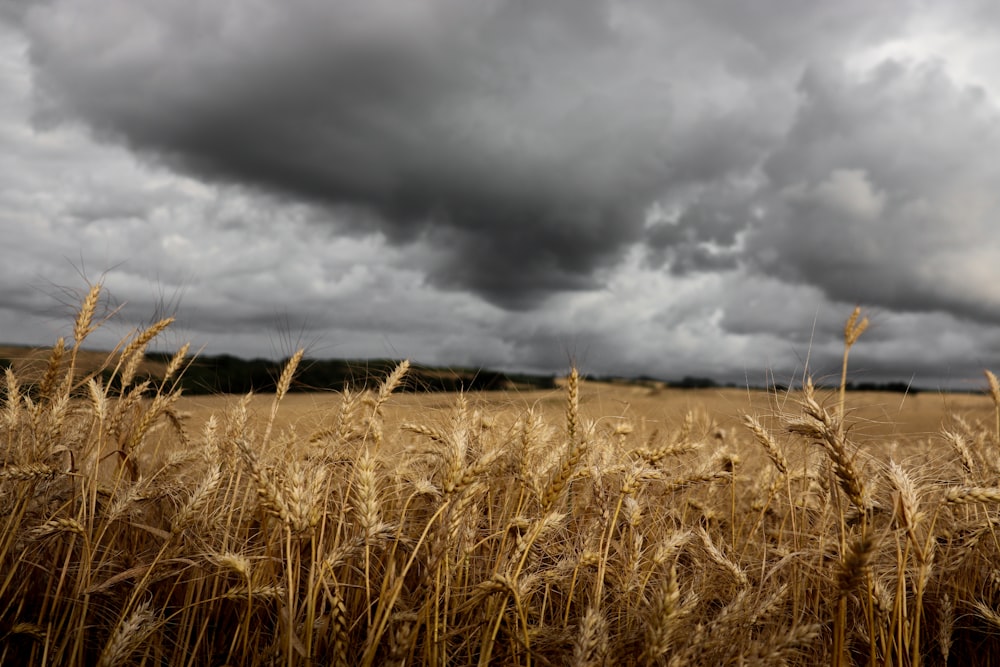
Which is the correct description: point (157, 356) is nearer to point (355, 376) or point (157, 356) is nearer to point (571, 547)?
point (355, 376)

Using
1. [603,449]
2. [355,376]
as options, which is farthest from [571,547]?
[355,376]

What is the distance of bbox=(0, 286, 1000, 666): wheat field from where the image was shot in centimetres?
230

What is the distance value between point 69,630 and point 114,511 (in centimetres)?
54

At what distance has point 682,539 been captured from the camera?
2.83 metres

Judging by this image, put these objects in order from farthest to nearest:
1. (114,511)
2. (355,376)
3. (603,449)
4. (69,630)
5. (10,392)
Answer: (355,376) < (603,449) < (10,392) < (114,511) < (69,630)

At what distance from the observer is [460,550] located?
288cm

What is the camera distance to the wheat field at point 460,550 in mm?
2303

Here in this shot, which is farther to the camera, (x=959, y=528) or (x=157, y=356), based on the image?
(x=157, y=356)

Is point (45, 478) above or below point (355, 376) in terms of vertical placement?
below

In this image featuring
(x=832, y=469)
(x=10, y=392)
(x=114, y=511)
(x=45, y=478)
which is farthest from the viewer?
(x=10, y=392)

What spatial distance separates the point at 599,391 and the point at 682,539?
277cm

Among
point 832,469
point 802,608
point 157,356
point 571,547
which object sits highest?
point 157,356

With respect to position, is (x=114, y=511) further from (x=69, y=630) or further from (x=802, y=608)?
(x=802, y=608)

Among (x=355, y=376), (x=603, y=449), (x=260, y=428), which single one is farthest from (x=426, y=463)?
(x=260, y=428)
